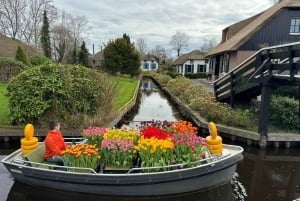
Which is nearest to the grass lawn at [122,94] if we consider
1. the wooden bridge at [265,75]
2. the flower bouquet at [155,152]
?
the wooden bridge at [265,75]

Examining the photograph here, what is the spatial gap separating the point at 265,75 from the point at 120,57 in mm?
30120

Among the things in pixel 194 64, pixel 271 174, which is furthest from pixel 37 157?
A: pixel 194 64

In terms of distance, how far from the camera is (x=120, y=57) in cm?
3881

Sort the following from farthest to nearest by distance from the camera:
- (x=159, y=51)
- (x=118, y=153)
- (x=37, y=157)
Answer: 1. (x=159, y=51)
2. (x=37, y=157)
3. (x=118, y=153)

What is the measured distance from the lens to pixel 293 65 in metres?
8.99

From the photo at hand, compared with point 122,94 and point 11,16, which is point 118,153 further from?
point 11,16

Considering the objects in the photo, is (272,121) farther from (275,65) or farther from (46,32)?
(46,32)

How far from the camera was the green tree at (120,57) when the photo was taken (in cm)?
3884

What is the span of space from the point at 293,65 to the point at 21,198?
8139 millimetres

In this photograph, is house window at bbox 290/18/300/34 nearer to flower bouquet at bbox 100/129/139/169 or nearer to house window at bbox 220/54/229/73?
house window at bbox 220/54/229/73

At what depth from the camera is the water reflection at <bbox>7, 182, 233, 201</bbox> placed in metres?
5.91

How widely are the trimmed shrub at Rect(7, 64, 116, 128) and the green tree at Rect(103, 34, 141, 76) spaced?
28.3 meters

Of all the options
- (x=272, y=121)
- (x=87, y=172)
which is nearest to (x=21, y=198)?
(x=87, y=172)

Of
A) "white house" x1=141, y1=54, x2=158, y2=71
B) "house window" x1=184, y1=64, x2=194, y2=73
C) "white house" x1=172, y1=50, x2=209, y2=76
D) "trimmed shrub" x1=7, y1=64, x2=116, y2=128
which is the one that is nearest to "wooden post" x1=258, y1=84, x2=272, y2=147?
"trimmed shrub" x1=7, y1=64, x2=116, y2=128
